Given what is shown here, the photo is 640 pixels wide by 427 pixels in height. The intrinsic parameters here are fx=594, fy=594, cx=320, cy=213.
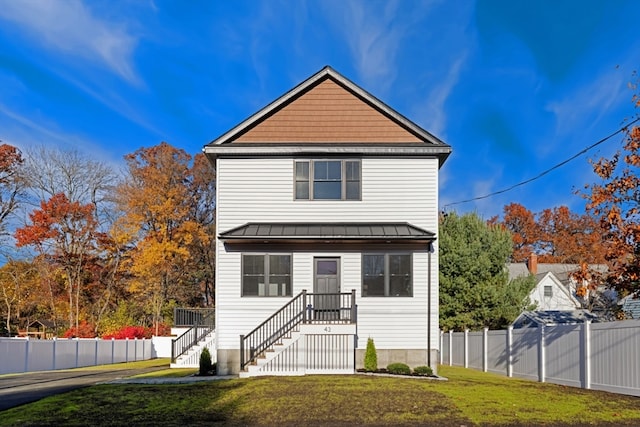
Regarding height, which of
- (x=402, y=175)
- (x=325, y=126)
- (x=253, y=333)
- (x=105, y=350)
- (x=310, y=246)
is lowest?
(x=105, y=350)

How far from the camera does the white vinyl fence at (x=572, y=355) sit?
1380cm

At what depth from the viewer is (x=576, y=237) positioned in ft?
204

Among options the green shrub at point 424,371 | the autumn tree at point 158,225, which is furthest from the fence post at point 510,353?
the autumn tree at point 158,225

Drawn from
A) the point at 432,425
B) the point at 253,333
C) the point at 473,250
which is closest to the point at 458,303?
the point at 473,250

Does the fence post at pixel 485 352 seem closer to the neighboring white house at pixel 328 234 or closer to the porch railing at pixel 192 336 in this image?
the neighboring white house at pixel 328 234

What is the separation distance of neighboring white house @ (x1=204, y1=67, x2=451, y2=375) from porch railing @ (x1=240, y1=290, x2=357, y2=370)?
4 centimetres

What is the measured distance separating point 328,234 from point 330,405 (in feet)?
24.1

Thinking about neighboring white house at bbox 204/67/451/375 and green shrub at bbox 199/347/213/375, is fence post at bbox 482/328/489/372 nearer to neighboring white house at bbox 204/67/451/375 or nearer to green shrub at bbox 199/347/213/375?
neighboring white house at bbox 204/67/451/375

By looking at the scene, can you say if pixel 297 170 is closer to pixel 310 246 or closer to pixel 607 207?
pixel 310 246

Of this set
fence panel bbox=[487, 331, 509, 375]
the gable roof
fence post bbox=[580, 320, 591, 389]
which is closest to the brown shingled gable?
the gable roof

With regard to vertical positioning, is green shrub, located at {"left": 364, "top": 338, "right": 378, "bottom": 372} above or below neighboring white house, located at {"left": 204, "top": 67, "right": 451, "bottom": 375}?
below

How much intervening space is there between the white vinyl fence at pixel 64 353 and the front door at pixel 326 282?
12.7 meters

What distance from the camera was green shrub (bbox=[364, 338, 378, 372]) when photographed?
60.3 ft

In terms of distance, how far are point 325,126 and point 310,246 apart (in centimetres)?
428
